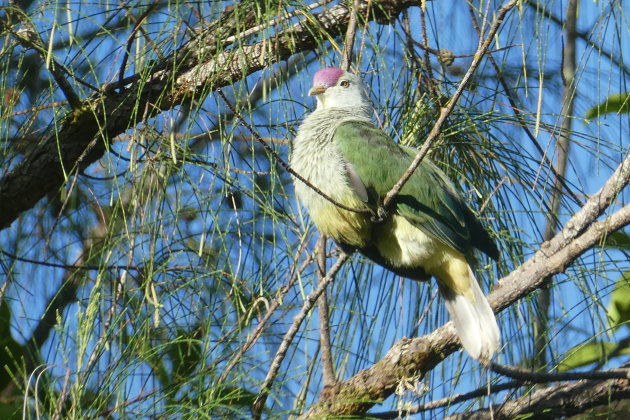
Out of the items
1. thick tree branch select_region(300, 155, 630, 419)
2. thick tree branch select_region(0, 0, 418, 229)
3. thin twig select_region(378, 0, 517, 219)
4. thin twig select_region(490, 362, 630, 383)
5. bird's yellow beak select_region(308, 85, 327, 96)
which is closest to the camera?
thin twig select_region(378, 0, 517, 219)

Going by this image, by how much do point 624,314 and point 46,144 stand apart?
1.78 m

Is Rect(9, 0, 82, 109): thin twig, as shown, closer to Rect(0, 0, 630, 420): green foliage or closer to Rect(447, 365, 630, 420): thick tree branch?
Rect(0, 0, 630, 420): green foliage

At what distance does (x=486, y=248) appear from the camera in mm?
2570

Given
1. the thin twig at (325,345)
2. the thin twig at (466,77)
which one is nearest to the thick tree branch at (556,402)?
the thin twig at (325,345)

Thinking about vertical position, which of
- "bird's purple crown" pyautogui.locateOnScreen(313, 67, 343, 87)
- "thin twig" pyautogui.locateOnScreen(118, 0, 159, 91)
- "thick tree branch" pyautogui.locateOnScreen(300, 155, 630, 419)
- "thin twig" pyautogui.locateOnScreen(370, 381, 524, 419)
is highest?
"bird's purple crown" pyautogui.locateOnScreen(313, 67, 343, 87)

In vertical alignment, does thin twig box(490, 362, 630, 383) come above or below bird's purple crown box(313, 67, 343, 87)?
below

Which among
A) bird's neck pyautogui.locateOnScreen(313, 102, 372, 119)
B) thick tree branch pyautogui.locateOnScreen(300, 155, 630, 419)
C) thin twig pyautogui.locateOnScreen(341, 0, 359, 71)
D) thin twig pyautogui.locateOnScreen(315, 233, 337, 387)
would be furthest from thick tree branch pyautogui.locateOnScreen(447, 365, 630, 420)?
bird's neck pyautogui.locateOnScreen(313, 102, 372, 119)

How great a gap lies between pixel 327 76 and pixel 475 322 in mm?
1035

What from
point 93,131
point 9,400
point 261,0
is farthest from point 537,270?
point 9,400

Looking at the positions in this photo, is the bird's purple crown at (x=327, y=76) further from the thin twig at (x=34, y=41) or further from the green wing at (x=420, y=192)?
the thin twig at (x=34, y=41)

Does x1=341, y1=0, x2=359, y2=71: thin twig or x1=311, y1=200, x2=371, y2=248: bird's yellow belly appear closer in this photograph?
x1=341, y1=0, x2=359, y2=71: thin twig

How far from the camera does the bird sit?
2.60 metres

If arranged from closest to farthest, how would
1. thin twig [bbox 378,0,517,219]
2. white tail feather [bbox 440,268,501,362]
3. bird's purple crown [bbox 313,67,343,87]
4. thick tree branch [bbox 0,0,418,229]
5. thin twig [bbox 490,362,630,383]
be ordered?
thin twig [bbox 378,0,517,219], thin twig [bbox 490,362,630,383], white tail feather [bbox 440,268,501,362], thick tree branch [bbox 0,0,418,229], bird's purple crown [bbox 313,67,343,87]

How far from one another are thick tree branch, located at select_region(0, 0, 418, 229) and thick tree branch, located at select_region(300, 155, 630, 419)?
2.50 feet
